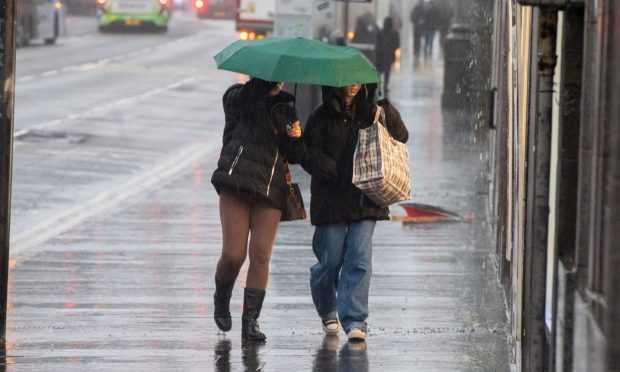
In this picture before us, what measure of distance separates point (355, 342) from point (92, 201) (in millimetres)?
6842

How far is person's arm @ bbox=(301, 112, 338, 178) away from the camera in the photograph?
26.1ft

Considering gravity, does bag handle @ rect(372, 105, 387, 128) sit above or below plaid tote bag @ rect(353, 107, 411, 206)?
→ above

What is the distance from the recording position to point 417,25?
140 feet

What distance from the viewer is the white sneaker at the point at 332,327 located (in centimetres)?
840

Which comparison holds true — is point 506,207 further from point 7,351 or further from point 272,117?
point 7,351

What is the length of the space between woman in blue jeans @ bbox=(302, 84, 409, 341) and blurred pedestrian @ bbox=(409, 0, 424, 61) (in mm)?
34039

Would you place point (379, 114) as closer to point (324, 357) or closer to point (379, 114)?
point (379, 114)

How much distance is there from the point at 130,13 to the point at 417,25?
17980mm

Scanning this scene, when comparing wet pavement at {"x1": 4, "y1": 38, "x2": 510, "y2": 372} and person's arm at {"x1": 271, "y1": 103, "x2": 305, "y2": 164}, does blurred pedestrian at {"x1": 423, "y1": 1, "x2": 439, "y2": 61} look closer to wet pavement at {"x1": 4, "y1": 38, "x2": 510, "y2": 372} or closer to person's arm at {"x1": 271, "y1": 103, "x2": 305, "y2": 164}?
wet pavement at {"x1": 4, "y1": 38, "x2": 510, "y2": 372}

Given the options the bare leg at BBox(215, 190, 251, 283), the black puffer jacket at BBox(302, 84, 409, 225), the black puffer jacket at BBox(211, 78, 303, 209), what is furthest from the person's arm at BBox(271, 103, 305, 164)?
the bare leg at BBox(215, 190, 251, 283)

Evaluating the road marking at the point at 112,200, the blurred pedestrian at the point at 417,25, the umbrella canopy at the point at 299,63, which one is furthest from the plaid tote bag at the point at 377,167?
the blurred pedestrian at the point at 417,25

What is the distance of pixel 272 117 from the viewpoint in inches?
313

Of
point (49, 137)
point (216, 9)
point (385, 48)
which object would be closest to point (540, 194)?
point (49, 137)

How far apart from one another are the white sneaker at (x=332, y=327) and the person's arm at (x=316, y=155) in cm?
93
